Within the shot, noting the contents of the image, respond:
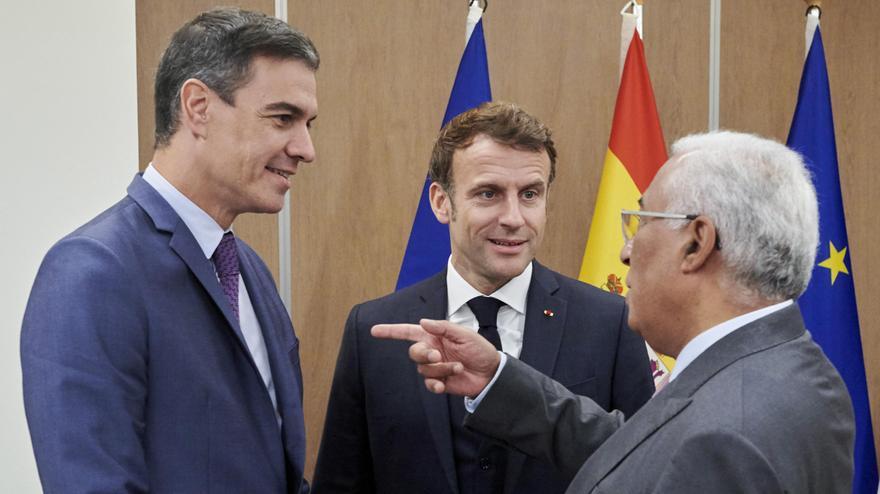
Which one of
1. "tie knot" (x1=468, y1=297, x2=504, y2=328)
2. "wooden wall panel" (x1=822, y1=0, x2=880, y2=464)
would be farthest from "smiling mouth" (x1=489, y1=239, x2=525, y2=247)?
"wooden wall panel" (x1=822, y1=0, x2=880, y2=464)

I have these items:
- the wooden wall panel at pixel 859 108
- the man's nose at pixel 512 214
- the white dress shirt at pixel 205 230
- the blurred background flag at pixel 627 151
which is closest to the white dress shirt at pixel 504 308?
the man's nose at pixel 512 214

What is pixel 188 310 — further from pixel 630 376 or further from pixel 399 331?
pixel 630 376

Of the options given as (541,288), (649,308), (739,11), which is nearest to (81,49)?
(541,288)

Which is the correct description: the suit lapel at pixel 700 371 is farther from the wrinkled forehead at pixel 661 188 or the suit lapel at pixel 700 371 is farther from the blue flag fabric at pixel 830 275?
the blue flag fabric at pixel 830 275

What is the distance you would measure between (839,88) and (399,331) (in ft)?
8.51

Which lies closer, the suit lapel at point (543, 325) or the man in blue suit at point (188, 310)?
the man in blue suit at point (188, 310)

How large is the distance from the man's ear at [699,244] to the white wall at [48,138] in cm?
203

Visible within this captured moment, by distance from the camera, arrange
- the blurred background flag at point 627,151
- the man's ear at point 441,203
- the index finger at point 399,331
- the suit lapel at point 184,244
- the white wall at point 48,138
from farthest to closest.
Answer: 1. the blurred background flag at point 627,151
2. the white wall at point 48,138
3. the man's ear at point 441,203
4. the index finger at point 399,331
5. the suit lapel at point 184,244

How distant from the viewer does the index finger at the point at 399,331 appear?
172 cm

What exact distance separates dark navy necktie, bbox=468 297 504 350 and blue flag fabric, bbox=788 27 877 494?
1.61 m

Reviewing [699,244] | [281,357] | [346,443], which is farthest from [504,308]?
[699,244]

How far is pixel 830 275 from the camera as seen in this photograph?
3301mm

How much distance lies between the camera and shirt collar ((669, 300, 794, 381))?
54.7 inches

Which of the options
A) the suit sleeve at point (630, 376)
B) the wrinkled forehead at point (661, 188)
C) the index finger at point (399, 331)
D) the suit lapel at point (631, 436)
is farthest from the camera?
the suit sleeve at point (630, 376)
